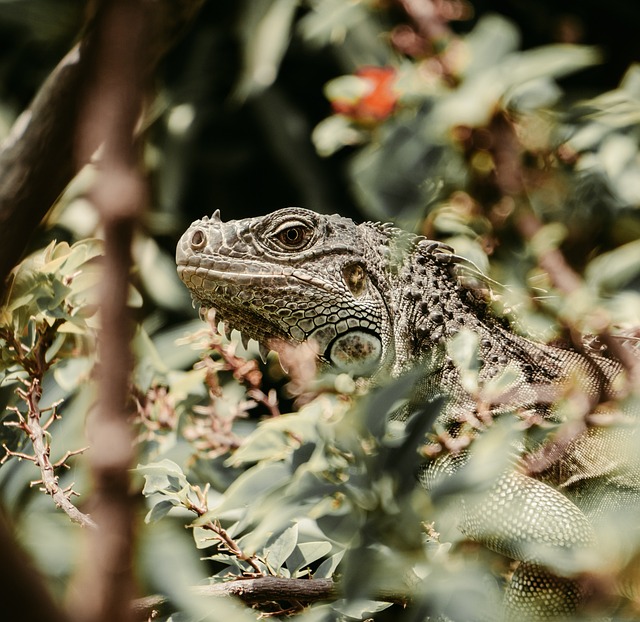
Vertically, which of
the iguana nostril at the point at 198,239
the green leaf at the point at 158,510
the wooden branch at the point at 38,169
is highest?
the wooden branch at the point at 38,169

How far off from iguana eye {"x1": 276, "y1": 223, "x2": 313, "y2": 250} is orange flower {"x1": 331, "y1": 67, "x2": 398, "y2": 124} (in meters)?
0.36

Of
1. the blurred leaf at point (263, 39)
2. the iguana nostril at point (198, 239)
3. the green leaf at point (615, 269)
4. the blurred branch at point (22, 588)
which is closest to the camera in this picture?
the blurred branch at point (22, 588)

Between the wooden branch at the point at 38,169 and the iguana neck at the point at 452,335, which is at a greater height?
the wooden branch at the point at 38,169

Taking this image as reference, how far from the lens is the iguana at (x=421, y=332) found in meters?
1.28

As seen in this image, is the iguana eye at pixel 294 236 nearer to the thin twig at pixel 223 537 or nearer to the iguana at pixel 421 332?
the iguana at pixel 421 332

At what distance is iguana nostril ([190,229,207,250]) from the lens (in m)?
1.53

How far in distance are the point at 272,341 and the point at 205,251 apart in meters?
0.21

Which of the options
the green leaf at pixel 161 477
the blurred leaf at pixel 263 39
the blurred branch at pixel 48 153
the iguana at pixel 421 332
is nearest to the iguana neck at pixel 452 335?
the iguana at pixel 421 332

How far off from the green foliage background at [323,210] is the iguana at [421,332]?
0.07 metres

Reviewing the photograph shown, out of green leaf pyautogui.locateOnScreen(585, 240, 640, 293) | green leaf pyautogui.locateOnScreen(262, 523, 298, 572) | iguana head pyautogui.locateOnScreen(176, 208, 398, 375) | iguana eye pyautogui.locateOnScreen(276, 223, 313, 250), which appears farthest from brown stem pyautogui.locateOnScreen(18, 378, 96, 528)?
green leaf pyautogui.locateOnScreen(585, 240, 640, 293)

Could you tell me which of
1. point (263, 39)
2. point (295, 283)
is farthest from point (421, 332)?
point (263, 39)

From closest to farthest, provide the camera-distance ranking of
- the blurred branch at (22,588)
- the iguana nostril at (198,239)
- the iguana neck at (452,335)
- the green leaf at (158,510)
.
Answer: the blurred branch at (22,588), the green leaf at (158,510), the iguana neck at (452,335), the iguana nostril at (198,239)

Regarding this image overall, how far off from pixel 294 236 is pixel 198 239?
182mm

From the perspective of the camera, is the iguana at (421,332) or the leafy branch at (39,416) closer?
the leafy branch at (39,416)
